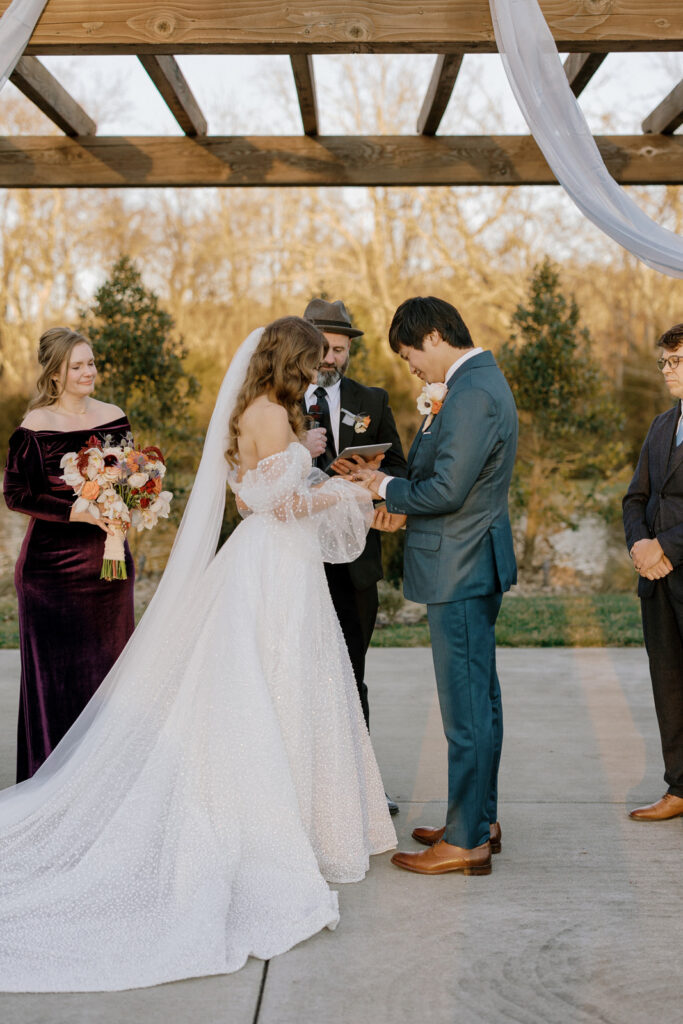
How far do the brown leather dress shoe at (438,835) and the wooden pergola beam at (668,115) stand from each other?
12.9 ft

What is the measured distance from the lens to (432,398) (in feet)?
12.5

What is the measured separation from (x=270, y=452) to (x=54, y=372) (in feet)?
4.76

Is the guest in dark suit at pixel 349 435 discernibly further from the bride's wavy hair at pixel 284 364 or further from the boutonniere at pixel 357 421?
the bride's wavy hair at pixel 284 364

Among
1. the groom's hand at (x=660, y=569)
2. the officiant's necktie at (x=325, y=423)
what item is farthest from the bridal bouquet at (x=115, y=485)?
the groom's hand at (x=660, y=569)

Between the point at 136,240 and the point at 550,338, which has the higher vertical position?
the point at 136,240

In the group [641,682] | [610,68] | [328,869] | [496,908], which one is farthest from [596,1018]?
[610,68]

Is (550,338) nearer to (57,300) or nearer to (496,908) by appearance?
(496,908)

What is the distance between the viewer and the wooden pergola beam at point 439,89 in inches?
194

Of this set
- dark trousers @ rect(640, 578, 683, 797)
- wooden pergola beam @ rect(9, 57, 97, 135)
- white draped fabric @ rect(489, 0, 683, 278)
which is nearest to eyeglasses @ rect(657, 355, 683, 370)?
white draped fabric @ rect(489, 0, 683, 278)

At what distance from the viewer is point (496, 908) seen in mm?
3475

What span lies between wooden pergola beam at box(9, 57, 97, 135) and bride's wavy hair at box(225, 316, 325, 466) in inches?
78.3

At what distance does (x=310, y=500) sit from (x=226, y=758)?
992 mm

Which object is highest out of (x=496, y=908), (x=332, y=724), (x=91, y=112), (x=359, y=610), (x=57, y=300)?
(x=91, y=112)

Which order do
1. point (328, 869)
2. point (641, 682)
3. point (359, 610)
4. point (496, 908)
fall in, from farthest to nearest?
point (641, 682) < point (359, 610) < point (328, 869) < point (496, 908)
